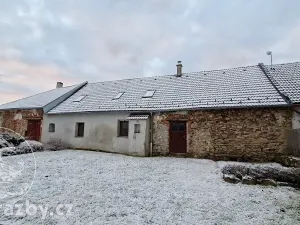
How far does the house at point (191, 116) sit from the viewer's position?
10.2 metres

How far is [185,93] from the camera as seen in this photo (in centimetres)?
1330

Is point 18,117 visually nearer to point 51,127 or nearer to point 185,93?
point 51,127

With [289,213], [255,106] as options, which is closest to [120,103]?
[255,106]

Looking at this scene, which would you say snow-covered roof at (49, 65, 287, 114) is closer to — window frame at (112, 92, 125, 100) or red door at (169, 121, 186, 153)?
window frame at (112, 92, 125, 100)

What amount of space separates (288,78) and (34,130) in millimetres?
16651

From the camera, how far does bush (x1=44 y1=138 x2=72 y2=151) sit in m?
13.9

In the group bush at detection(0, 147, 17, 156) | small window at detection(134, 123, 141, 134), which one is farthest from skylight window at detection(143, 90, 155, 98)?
bush at detection(0, 147, 17, 156)

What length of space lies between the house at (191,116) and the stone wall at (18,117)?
3.44ft

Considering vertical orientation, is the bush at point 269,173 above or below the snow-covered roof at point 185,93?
below

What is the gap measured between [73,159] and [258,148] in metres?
8.54

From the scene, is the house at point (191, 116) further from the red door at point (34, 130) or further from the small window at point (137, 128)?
the red door at point (34, 130)

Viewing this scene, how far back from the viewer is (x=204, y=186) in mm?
6578

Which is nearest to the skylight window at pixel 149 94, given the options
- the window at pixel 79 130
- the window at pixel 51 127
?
the window at pixel 79 130

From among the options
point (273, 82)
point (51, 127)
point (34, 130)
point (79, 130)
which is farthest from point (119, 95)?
point (273, 82)
